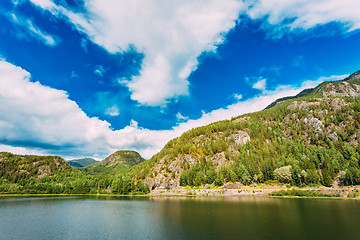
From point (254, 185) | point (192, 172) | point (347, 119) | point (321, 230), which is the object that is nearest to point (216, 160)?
point (192, 172)

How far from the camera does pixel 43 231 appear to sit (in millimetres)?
34188

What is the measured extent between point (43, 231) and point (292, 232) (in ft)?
149

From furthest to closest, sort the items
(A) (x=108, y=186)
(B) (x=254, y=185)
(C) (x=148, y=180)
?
1. (A) (x=108, y=186)
2. (C) (x=148, y=180)
3. (B) (x=254, y=185)

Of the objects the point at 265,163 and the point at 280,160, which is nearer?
the point at 265,163

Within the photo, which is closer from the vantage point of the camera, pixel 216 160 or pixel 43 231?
pixel 43 231

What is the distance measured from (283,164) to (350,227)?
388ft

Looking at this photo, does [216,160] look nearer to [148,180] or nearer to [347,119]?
[148,180]

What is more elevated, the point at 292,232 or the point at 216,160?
the point at 216,160

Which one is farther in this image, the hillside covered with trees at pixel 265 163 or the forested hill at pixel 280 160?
the hillside covered with trees at pixel 265 163

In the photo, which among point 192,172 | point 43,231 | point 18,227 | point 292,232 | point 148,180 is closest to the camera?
point 292,232

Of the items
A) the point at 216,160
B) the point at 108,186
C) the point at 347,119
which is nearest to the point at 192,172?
the point at 216,160

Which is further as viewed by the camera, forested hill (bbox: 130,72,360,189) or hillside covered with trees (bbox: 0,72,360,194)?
hillside covered with trees (bbox: 0,72,360,194)

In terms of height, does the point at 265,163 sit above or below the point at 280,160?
below

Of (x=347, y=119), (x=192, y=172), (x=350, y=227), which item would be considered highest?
(x=347, y=119)
